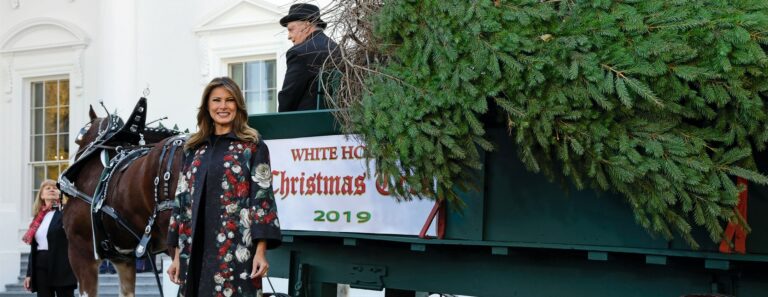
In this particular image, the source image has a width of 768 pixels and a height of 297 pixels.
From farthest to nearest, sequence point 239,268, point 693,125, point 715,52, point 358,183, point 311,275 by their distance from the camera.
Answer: point 311,275 → point 358,183 → point 239,268 → point 693,125 → point 715,52

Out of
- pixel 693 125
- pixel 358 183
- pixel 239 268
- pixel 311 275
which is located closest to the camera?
pixel 693 125

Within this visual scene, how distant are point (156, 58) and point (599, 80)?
1140cm

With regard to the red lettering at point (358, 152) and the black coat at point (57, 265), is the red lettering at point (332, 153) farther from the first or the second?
the black coat at point (57, 265)

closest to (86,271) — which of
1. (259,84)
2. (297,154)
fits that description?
(297,154)

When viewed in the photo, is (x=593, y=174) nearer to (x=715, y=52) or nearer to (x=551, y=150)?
(x=551, y=150)

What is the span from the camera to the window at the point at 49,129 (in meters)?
16.4

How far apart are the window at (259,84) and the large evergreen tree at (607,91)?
31.6 feet

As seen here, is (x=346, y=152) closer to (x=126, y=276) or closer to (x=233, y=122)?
(x=233, y=122)

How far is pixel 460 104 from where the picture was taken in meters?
4.75

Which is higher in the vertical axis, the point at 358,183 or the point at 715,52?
the point at 715,52

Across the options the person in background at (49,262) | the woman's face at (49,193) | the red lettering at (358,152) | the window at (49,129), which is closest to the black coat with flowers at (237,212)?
the red lettering at (358,152)

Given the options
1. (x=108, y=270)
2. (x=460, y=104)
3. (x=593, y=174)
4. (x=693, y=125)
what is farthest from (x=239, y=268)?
(x=108, y=270)

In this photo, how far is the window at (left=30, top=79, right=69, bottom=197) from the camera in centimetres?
1639

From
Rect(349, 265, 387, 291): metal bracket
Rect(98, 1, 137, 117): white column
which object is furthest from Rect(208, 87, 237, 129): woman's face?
Rect(98, 1, 137, 117): white column
